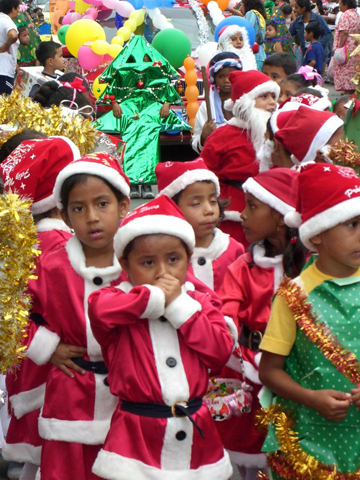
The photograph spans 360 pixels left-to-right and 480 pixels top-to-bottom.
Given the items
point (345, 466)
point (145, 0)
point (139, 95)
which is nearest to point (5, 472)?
point (345, 466)

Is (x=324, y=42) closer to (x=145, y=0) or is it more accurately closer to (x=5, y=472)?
(x=145, y=0)

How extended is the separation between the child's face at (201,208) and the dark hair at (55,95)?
9.26ft

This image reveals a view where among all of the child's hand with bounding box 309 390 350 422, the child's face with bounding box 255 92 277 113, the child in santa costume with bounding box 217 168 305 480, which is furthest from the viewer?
the child's face with bounding box 255 92 277 113

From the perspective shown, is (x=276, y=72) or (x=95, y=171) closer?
(x=95, y=171)

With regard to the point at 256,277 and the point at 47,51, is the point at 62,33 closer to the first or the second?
the point at 47,51

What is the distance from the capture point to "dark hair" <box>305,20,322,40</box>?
14.5 metres

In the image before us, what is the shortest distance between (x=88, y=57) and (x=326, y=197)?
1026cm

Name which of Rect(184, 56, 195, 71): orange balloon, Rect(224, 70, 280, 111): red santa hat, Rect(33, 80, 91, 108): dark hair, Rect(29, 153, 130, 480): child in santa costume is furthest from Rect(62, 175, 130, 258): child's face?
Rect(184, 56, 195, 71): orange balloon

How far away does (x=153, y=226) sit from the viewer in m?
3.03

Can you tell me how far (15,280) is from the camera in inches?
111

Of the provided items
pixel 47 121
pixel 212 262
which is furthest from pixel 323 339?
pixel 47 121

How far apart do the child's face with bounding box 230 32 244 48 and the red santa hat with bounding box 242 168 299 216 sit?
20.6 ft

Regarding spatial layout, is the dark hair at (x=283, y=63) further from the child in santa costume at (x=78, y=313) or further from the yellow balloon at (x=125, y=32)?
the yellow balloon at (x=125, y=32)

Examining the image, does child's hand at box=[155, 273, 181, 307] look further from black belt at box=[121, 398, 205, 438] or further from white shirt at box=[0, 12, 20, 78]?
white shirt at box=[0, 12, 20, 78]
